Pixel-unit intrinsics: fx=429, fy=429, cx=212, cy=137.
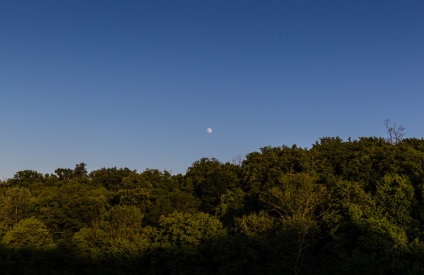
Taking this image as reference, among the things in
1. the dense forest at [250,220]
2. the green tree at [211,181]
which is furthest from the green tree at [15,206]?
the green tree at [211,181]

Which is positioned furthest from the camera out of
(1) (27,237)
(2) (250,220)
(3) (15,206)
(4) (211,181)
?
(4) (211,181)

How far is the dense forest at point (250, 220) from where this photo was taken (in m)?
42.9

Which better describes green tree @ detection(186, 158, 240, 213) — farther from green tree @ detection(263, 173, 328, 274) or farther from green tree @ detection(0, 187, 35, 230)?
green tree @ detection(0, 187, 35, 230)

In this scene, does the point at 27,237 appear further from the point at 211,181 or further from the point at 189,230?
the point at 211,181

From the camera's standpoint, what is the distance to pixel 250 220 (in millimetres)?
46438

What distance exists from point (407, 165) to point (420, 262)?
13.6 meters

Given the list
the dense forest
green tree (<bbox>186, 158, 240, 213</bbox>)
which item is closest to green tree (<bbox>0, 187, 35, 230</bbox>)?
the dense forest

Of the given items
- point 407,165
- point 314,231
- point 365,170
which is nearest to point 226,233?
point 314,231

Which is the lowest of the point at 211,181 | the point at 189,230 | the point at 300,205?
the point at 189,230

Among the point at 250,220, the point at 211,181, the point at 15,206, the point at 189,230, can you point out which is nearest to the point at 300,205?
the point at 250,220

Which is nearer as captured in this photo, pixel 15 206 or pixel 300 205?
pixel 300 205

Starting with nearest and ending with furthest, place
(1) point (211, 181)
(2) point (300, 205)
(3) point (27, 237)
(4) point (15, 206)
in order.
→ 1. (2) point (300, 205)
2. (3) point (27, 237)
3. (4) point (15, 206)
4. (1) point (211, 181)

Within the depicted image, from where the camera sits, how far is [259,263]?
1747 inches

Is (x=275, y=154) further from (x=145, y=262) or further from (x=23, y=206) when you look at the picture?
(x=23, y=206)
